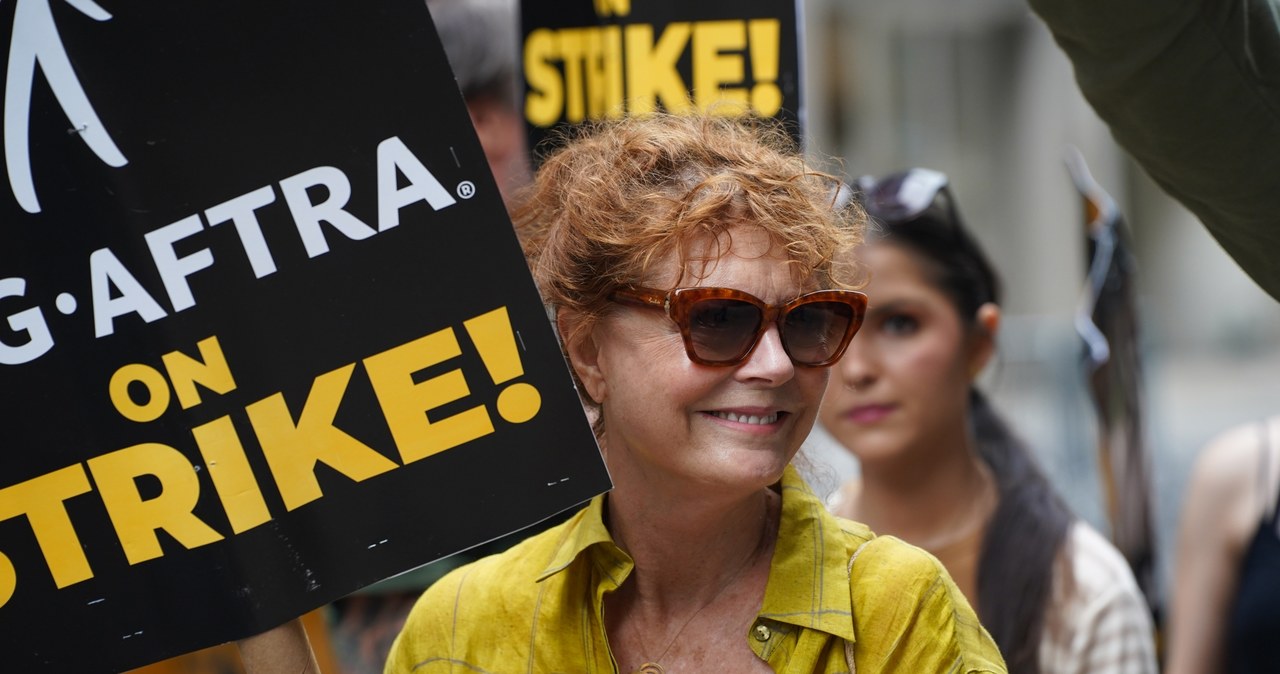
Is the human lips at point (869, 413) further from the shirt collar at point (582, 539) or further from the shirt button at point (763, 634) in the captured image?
the shirt button at point (763, 634)

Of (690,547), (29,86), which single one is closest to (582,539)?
(690,547)

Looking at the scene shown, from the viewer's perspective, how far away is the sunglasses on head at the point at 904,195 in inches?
151

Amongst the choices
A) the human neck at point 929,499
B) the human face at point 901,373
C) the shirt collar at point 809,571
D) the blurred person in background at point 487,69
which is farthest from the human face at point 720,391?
the blurred person in background at point 487,69

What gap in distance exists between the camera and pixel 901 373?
12.1ft

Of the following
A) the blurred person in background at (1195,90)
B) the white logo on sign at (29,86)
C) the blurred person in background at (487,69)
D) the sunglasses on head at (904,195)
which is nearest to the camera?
the blurred person in background at (1195,90)

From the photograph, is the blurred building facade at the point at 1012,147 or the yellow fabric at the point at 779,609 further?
the blurred building facade at the point at 1012,147

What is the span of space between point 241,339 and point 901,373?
6.64 feet

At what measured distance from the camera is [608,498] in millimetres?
2328

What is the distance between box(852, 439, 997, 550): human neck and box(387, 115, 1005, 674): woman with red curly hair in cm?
155

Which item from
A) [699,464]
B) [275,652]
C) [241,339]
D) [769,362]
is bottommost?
[275,652]

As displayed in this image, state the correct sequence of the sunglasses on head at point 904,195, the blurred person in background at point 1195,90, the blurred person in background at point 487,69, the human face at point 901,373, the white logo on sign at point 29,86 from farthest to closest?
the blurred person in background at point 487,69
the sunglasses on head at point 904,195
the human face at point 901,373
the white logo on sign at point 29,86
the blurred person in background at point 1195,90

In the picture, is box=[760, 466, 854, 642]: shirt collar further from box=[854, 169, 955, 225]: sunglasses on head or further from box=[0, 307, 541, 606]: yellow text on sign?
box=[854, 169, 955, 225]: sunglasses on head

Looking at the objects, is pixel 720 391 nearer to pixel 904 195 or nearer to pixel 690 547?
pixel 690 547

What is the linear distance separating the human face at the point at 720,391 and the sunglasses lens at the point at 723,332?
0.02 metres
